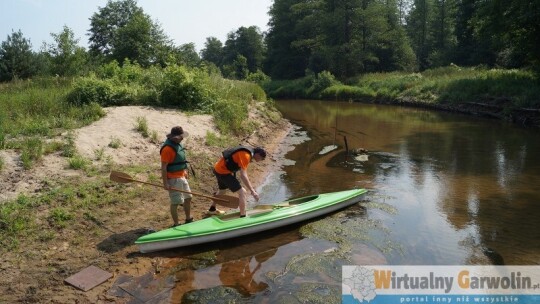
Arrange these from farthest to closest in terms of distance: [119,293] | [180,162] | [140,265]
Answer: [180,162] < [140,265] < [119,293]

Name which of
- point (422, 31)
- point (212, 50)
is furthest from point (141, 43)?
point (212, 50)

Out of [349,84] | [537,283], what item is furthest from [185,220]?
[349,84]

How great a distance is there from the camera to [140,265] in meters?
6.05

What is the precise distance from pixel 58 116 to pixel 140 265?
263 inches

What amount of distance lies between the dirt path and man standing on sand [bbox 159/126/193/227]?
0.66 m

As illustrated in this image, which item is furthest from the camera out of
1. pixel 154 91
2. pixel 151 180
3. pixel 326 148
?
pixel 326 148

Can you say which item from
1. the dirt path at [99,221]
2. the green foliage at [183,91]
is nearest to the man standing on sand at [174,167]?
the dirt path at [99,221]

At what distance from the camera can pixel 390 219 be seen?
8.16 metres

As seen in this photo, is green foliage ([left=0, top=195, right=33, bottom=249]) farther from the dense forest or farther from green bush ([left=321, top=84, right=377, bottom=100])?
green bush ([left=321, top=84, right=377, bottom=100])

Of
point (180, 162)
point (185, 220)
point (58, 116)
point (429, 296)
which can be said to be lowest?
point (429, 296)

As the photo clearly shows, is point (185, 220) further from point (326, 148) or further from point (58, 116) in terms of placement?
point (326, 148)

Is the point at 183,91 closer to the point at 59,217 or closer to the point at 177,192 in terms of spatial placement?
the point at 177,192

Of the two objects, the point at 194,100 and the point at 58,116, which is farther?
the point at 194,100

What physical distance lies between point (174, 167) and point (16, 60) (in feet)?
115
